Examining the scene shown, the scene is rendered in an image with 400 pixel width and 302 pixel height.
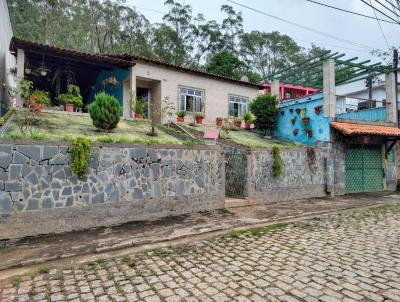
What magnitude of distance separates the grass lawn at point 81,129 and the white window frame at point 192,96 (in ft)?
11.9

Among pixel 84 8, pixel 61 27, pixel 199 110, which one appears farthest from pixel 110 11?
pixel 199 110

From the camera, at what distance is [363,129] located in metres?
12.4

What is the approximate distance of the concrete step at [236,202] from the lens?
874cm

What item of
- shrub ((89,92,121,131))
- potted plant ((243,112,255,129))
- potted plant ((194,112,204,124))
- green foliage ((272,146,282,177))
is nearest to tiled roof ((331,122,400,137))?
green foliage ((272,146,282,177))

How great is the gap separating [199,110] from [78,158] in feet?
35.9

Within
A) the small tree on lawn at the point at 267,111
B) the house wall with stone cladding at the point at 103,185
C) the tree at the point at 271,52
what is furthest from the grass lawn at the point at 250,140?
the tree at the point at 271,52

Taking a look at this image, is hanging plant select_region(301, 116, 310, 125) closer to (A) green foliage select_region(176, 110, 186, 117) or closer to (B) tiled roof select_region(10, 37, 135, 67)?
(A) green foliage select_region(176, 110, 186, 117)

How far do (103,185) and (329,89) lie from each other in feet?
35.5

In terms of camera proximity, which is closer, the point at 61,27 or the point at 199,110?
the point at 199,110

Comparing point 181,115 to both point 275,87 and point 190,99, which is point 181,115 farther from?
point 275,87

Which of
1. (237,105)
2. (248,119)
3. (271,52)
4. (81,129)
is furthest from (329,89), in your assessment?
(271,52)

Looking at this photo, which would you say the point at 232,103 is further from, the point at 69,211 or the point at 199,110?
the point at 69,211

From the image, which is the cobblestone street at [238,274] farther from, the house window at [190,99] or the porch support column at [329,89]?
the house window at [190,99]

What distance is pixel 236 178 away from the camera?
9.85 metres
